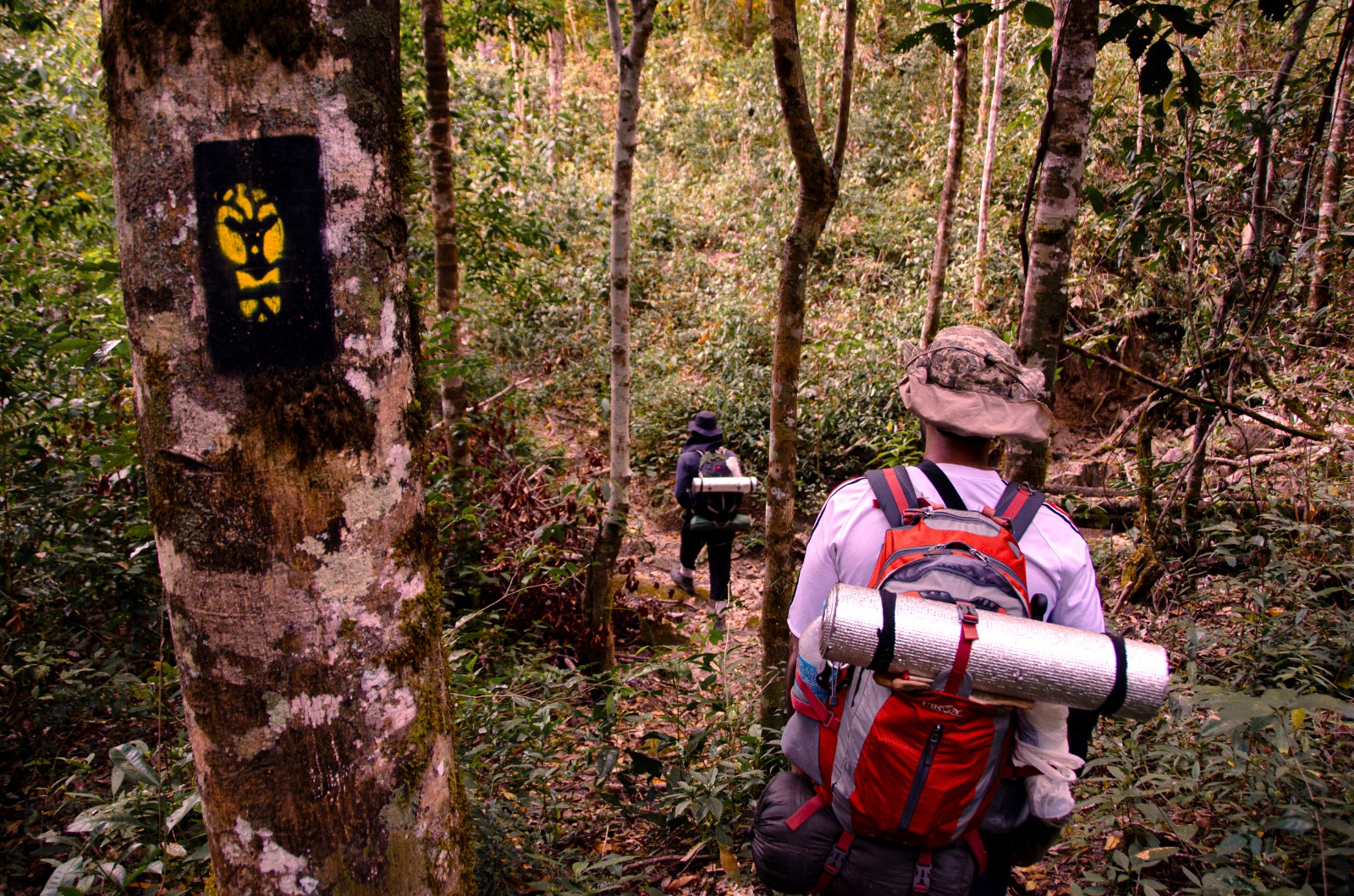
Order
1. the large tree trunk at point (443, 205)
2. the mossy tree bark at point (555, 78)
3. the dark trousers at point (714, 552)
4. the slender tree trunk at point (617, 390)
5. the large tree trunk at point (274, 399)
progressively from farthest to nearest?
the mossy tree bark at point (555, 78) → the dark trousers at point (714, 552) → the large tree trunk at point (443, 205) → the slender tree trunk at point (617, 390) → the large tree trunk at point (274, 399)

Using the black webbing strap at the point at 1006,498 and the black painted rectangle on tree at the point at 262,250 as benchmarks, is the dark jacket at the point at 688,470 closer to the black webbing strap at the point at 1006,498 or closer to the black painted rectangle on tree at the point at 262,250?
the black webbing strap at the point at 1006,498

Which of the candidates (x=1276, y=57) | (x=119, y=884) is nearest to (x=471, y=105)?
(x=119, y=884)

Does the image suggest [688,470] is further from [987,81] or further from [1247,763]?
[987,81]

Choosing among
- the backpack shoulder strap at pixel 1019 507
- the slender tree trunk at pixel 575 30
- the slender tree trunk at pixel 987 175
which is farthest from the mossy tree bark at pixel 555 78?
the backpack shoulder strap at pixel 1019 507

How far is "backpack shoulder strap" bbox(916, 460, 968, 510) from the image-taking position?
73.7 inches

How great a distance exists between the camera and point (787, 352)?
370 cm

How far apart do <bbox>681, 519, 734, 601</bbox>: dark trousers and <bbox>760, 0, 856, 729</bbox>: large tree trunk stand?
2968mm

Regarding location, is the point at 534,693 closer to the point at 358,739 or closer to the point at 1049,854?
the point at 1049,854

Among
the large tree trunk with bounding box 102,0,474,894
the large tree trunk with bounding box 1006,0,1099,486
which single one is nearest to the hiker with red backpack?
the large tree trunk with bounding box 102,0,474,894

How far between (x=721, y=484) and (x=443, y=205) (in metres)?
3.13

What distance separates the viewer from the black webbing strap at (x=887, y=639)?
154cm

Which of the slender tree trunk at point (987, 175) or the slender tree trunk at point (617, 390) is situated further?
the slender tree trunk at point (987, 175)

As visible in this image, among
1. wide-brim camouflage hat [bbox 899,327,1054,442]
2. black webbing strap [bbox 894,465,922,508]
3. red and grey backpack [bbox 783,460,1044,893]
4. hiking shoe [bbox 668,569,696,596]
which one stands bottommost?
hiking shoe [bbox 668,569,696,596]

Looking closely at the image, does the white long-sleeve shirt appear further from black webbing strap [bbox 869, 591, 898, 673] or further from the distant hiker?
the distant hiker
